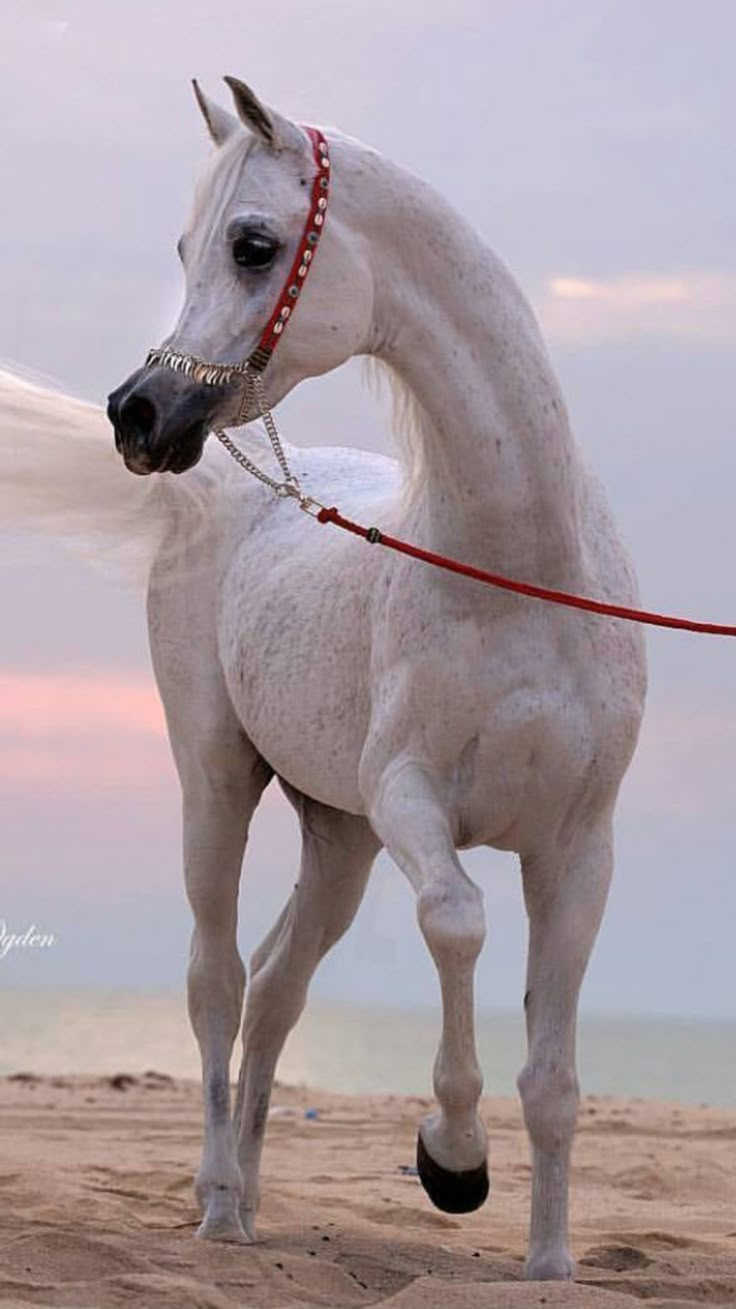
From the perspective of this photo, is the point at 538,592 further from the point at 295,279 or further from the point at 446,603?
the point at 295,279

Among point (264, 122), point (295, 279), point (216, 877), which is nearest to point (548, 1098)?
point (216, 877)

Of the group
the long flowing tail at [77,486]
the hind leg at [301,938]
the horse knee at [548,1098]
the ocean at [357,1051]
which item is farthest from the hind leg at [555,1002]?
the ocean at [357,1051]

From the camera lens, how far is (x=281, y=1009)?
611cm

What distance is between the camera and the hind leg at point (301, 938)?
6082mm

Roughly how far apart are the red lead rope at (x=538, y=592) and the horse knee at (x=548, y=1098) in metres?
1.00

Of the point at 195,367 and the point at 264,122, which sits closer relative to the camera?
the point at 195,367

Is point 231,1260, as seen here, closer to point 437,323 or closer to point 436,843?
point 436,843

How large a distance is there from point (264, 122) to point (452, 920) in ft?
5.38

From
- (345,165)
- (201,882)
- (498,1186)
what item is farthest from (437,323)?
(498,1186)

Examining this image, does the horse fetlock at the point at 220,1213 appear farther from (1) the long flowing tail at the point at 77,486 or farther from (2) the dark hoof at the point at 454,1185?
(1) the long flowing tail at the point at 77,486

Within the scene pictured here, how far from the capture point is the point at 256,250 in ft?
14.4

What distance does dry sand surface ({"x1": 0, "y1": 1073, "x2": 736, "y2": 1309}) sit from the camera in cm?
477

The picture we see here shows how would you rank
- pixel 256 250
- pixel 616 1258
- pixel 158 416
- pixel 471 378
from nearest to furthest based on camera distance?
pixel 158 416, pixel 256 250, pixel 471 378, pixel 616 1258

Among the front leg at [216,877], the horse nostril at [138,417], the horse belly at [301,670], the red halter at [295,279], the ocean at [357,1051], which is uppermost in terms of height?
the red halter at [295,279]
